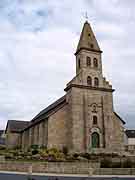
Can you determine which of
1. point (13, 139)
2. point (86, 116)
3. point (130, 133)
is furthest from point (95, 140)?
point (130, 133)

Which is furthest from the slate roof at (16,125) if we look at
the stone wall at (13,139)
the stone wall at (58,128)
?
the stone wall at (58,128)

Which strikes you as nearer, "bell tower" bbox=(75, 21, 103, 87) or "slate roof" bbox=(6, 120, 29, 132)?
"bell tower" bbox=(75, 21, 103, 87)

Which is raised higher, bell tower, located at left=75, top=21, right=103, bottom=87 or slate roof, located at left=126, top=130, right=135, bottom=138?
bell tower, located at left=75, top=21, right=103, bottom=87

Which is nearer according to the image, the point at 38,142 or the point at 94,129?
the point at 94,129

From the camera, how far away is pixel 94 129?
1663 inches

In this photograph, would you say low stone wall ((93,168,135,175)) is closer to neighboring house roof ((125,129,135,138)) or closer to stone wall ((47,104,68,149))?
stone wall ((47,104,68,149))

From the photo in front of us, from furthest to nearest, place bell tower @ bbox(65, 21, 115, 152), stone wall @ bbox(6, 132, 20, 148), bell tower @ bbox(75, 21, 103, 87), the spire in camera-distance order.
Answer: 1. stone wall @ bbox(6, 132, 20, 148)
2. the spire
3. bell tower @ bbox(75, 21, 103, 87)
4. bell tower @ bbox(65, 21, 115, 152)

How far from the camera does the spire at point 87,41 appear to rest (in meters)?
45.9

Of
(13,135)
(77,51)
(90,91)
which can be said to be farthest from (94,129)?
(13,135)

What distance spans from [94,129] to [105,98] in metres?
6.00

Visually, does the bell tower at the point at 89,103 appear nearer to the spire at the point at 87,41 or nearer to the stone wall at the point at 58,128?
the spire at the point at 87,41

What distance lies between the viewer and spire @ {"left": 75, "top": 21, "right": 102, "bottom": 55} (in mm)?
45938

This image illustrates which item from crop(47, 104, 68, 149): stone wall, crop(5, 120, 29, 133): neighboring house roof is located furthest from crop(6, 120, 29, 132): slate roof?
crop(47, 104, 68, 149): stone wall

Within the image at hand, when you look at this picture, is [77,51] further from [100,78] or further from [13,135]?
[13,135]
